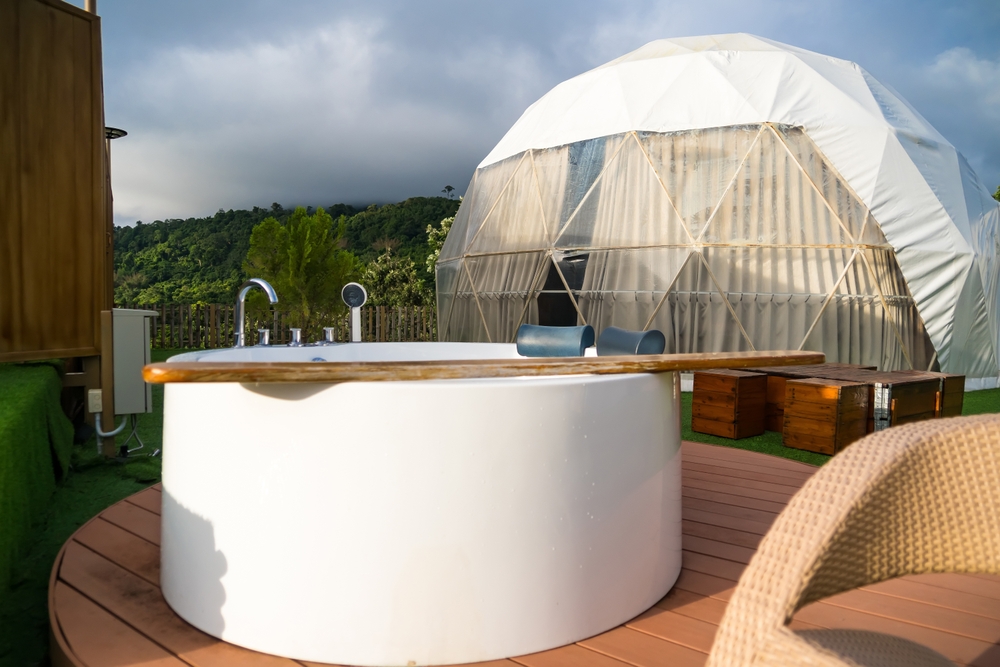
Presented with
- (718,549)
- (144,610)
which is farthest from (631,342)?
(144,610)

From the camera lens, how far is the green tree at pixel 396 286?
61.1ft

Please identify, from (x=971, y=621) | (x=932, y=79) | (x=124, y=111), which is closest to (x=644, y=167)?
(x=971, y=621)

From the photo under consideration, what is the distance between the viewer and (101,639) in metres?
1.62

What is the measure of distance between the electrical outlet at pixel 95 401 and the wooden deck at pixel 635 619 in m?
1.71

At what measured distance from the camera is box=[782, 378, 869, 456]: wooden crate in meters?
4.46

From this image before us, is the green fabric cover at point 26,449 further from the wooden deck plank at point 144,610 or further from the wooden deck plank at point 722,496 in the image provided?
the wooden deck plank at point 722,496

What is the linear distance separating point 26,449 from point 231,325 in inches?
447

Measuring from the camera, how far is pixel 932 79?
59812mm

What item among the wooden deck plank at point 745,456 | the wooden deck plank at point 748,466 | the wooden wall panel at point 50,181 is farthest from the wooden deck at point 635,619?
the wooden wall panel at point 50,181

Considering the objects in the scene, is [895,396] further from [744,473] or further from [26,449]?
[26,449]

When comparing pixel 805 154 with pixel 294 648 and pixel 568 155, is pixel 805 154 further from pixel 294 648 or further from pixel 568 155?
pixel 294 648

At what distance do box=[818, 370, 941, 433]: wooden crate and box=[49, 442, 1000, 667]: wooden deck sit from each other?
2757 millimetres

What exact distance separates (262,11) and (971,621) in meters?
23.1

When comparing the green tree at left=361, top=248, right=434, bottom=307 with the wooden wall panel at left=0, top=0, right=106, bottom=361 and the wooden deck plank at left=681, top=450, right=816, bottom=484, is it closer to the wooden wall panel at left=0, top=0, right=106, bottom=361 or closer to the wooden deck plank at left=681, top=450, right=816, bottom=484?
Answer: the wooden wall panel at left=0, top=0, right=106, bottom=361
